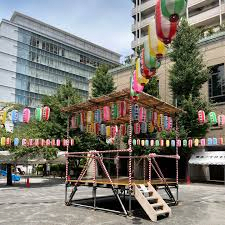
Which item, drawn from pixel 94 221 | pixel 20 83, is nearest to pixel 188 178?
pixel 94 221

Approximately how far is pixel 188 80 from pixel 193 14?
111 ft

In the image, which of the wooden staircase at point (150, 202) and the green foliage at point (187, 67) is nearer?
the wooden staircase at point (150, 202)

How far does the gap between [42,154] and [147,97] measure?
15998mm

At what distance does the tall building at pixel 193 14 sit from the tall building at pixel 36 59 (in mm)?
26862

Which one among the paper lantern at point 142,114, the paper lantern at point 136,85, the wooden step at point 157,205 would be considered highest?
the paper lantern at point 136,85

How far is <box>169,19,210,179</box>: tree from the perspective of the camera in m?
34.2

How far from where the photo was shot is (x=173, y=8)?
30.6 feet

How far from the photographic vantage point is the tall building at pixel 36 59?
286 ft

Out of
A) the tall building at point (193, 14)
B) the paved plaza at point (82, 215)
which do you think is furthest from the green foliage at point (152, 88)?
the tall building at point (193, 14)

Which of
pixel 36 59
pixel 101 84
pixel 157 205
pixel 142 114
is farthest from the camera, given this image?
pixel 36 59

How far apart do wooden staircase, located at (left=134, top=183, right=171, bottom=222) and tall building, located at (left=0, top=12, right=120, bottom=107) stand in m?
77.0

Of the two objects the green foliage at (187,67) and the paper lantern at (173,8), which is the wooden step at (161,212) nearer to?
the paper lantern at (173,8)

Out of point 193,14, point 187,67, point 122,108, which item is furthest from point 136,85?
point 193,14

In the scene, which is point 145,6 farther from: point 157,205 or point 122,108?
point 157,205
